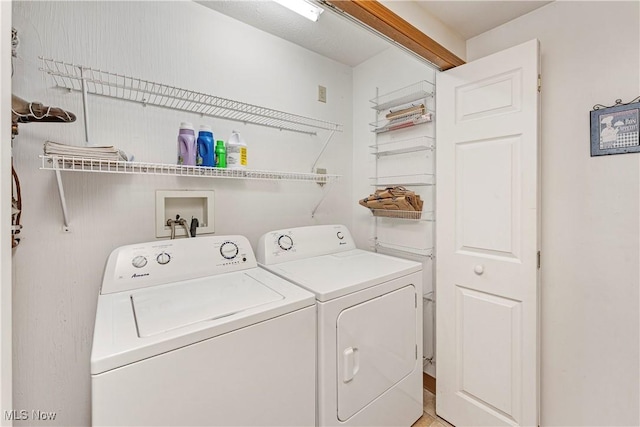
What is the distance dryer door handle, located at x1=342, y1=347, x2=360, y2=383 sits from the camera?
1.27 m

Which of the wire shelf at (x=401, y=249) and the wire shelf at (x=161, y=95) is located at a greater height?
the wire shelf at (x=161, y=95)

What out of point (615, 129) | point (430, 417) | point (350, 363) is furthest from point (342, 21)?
point (430, 417)

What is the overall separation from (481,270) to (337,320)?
916mm

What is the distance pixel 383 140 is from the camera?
225 cm

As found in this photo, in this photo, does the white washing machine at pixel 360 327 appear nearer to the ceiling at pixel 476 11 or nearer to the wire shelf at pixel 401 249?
the wire shelf at pixel 401 249

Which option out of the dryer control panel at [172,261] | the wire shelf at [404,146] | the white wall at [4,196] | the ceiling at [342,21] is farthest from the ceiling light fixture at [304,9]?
the dryer control panel at [172,261]

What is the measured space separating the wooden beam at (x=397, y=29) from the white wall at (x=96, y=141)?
94 centimetres

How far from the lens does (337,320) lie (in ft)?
4.10

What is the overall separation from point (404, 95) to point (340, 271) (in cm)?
144

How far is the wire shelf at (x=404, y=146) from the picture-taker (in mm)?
1949

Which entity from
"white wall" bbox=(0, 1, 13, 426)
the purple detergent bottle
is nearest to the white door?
the purple detergent bottle

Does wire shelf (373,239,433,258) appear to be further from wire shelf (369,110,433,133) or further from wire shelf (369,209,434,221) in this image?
wire shelf (369,110,433,133)

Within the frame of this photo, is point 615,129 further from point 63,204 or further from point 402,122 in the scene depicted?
point 63,204

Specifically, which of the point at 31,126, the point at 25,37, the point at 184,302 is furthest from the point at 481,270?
the point at 25,37
